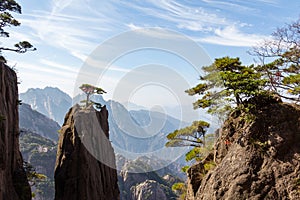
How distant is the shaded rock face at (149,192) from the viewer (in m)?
118

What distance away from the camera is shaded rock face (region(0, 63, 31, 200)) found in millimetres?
21109

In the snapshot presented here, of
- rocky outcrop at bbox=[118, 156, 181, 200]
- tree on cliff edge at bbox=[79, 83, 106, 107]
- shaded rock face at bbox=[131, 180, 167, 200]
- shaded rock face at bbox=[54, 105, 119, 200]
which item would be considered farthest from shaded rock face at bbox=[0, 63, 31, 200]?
rocky outcrop at bbox=[118, 156, 181, 200]

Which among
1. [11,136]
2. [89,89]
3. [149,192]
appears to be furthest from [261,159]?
[149,192]

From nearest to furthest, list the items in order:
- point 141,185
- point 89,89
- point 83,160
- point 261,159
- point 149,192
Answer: point 261,159, point 83,160, point 89,89, point 149,192, point 141,185

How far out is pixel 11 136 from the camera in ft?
80.3

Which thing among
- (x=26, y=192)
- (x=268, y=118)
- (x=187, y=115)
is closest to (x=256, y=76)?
(x=268, y=118)

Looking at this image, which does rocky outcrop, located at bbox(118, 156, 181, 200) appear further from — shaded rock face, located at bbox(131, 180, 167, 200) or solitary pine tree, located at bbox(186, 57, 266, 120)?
solitary pine tree, located at bbox(186, 57, 266, 120)

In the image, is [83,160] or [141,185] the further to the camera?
[141,185]

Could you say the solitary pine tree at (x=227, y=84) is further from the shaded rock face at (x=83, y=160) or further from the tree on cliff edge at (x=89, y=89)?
the tree on cliff edge at (x=89, y=89)

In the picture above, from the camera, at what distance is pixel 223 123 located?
1520 cm

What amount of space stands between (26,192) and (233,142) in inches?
802

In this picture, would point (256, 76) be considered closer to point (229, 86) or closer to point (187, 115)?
point (229, 86)

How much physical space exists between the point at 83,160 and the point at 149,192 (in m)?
95.4

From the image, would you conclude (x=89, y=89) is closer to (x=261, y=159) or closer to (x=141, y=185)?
(x=261, y=159)
